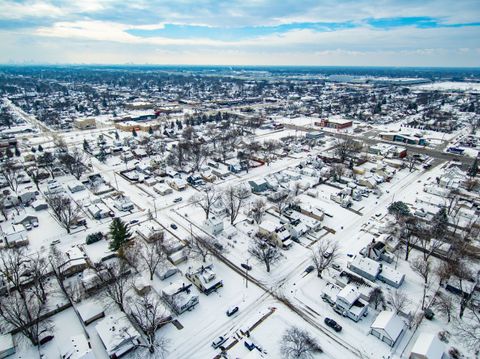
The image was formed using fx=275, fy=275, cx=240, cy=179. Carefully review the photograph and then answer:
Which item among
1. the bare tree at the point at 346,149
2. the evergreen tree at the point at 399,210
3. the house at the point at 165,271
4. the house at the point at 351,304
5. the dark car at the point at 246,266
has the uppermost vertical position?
the bare tree at the point at 346,149

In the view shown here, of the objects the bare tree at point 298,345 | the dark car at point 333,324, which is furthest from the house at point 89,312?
the dark car at point 333,324

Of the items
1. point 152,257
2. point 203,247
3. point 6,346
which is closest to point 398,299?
point 203,247

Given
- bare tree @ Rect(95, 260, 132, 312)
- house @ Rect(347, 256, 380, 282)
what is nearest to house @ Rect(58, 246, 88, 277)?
bare tree @ Rect(95, 260, 132, 312)

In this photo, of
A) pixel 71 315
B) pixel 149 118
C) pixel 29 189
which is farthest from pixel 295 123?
pixel 71 315

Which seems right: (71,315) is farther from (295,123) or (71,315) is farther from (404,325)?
(295,123)

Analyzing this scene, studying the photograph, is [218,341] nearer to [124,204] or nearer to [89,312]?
[89,312]

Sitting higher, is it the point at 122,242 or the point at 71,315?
the point at 122,242

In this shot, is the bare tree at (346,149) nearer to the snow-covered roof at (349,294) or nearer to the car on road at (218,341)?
the snow-covered roof at (349,294)

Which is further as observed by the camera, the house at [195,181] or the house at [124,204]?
the house at [195,181]
